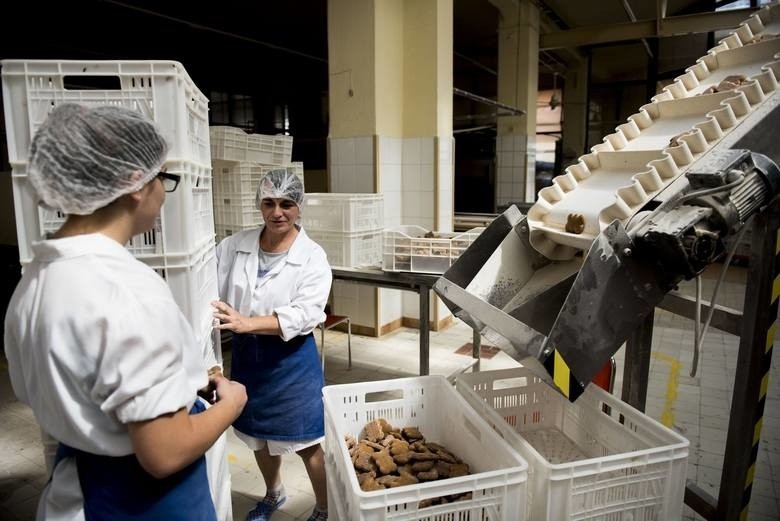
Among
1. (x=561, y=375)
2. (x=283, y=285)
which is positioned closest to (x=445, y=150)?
(x=283, y=285)

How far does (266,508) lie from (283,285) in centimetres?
98

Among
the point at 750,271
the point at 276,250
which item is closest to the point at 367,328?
the point at 276,250

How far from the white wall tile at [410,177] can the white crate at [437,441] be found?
119 inches

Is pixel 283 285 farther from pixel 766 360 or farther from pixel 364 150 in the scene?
pixel 364 150

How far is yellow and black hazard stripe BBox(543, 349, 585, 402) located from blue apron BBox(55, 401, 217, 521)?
78 centimetres

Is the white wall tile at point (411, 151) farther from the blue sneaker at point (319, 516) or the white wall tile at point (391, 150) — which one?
the blue sneaker at point (319, 516)

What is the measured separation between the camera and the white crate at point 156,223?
1.26m

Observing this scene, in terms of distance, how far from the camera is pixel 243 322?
1.68 m

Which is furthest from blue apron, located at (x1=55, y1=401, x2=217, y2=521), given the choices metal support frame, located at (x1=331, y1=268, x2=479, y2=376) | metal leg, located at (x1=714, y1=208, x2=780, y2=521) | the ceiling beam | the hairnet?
the ceiling beam

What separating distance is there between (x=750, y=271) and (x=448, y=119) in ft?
10.9

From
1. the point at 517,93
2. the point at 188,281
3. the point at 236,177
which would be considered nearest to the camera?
the point at 188,281

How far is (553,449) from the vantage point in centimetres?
154

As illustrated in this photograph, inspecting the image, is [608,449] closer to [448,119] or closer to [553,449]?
[553,449]

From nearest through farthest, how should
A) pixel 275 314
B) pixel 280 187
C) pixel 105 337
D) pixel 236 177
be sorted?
pixel 105 337
pixel 275 314
pixel 280 187
pixel 236 177
